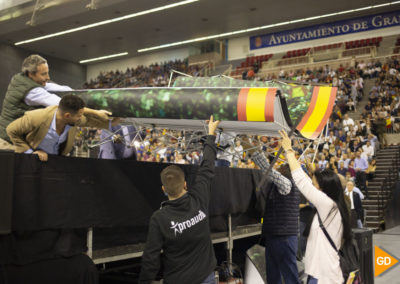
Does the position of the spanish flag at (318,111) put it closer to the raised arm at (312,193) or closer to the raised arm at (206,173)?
the raised arm at (312,193)

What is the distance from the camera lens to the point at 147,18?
2341 cm

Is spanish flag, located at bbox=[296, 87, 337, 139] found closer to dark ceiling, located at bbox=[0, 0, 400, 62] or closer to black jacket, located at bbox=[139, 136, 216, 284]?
black jacket, located at bbox=[139, 136, 216, 284]

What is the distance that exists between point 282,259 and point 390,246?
5919 millimetres

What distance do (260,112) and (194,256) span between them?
1.20 metres

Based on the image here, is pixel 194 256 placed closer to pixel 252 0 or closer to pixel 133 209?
pixel 133 209

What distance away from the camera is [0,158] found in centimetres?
273

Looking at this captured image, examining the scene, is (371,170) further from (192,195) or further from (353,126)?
(192,195)

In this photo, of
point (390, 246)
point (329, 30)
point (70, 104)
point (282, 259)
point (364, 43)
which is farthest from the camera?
point (329, 30)

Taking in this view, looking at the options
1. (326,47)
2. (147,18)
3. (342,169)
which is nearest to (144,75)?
(147,18)

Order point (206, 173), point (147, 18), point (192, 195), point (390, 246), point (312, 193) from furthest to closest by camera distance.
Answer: point (147, 18) < point (390, 246) < point (312, 193) < point (206, 173) < point (192, 195)

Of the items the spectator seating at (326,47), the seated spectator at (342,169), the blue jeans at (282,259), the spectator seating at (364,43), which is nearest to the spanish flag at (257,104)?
the blue jeans at (282,259)

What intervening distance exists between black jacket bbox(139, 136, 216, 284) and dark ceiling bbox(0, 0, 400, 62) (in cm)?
1944

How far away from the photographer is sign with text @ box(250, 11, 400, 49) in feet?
78.7

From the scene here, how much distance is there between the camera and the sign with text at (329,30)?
24.0 m
